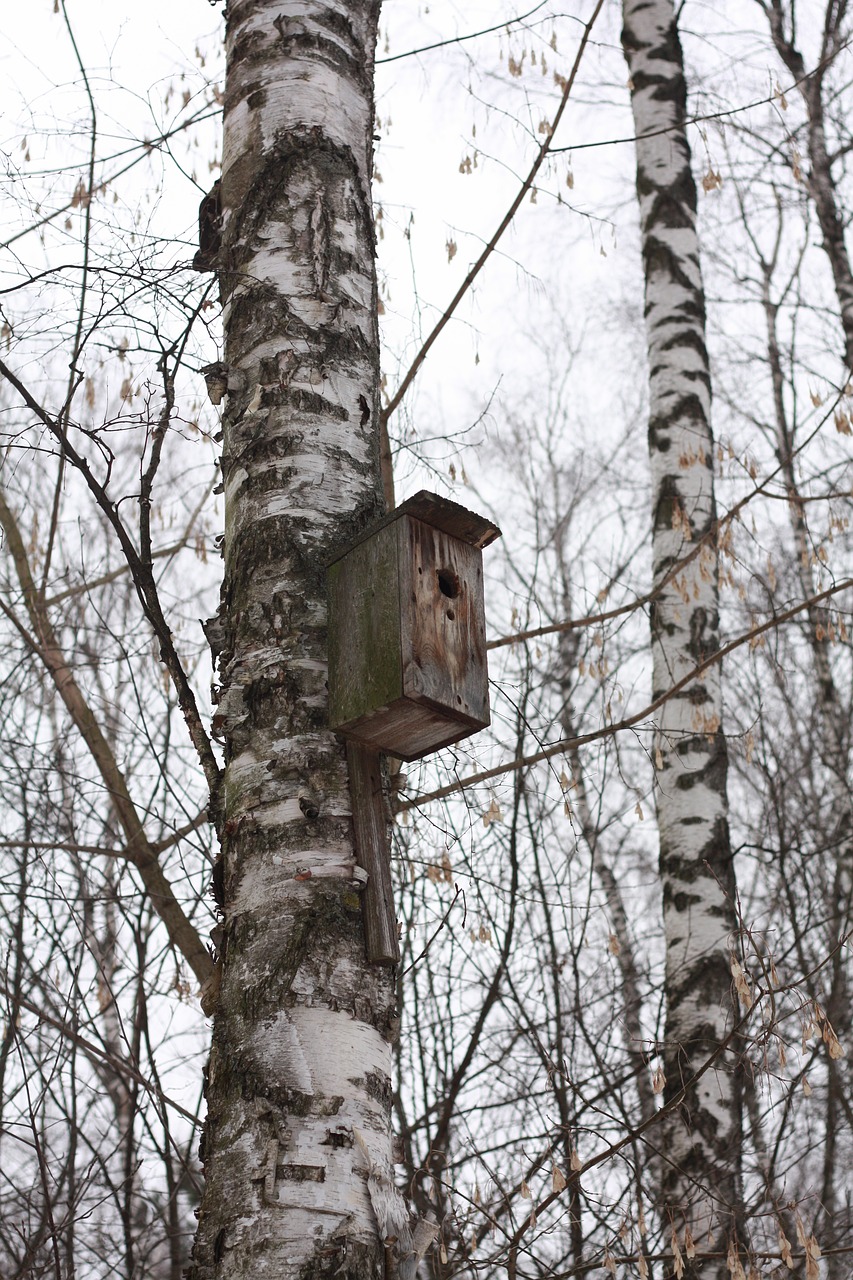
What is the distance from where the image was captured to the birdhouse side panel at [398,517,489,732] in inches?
76.8

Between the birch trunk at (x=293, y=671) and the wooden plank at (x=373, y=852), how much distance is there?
2cm

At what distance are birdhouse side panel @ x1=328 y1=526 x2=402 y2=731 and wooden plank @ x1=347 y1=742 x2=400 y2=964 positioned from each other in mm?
78

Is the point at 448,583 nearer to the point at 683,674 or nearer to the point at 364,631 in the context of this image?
the point at 364,631

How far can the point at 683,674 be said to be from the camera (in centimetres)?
457

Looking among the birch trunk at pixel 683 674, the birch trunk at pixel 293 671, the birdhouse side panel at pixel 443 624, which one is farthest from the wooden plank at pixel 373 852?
the birch trunk at pixel 683 674

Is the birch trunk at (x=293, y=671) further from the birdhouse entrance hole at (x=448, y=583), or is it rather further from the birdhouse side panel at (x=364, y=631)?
the birdhouse entrance hole at (x=448, y=583)

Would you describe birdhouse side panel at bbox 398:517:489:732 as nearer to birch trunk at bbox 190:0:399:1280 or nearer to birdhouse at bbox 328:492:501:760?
birdhouse at bbox 328:492:501:760

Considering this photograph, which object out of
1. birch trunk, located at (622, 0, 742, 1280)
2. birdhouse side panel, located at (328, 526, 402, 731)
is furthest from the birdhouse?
birch trunk, located at (622, 0, 742, 1280)

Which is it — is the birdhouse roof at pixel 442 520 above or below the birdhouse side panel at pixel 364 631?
above

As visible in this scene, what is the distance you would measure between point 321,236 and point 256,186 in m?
0.16

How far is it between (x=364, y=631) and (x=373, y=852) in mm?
327

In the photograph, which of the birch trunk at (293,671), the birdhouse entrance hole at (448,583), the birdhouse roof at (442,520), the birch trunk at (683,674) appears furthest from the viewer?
the birch trunk at (683,674)

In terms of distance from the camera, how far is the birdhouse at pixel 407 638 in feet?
6.18

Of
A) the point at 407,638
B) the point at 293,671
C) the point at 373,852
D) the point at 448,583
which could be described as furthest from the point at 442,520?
the point at 373,852
